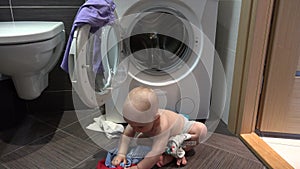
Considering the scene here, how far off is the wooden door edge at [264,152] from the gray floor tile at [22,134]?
98cm

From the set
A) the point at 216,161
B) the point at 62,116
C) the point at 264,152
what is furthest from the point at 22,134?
the point at 264,152

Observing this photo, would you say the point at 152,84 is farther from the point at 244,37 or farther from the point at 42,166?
the point at 42,166

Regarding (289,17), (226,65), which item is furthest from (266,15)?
(226,65)

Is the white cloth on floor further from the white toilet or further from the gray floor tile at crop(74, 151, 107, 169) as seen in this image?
the white toilet

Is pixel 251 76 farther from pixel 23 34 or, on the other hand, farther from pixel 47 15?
pixel 47 15

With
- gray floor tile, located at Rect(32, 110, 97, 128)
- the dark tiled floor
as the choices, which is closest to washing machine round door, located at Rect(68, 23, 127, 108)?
the dark tiled floor

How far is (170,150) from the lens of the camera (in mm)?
1012

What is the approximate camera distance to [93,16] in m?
0.86

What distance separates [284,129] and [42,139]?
1.21 metres

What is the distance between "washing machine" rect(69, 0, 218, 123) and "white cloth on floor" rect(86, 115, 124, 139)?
4cm

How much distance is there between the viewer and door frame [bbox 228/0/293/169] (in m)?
1.09

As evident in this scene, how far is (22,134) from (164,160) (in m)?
0.75

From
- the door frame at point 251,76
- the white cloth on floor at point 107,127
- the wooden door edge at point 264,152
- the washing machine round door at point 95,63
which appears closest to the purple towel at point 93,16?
the washing machine round door at point 95,63

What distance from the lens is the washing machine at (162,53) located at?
115 centimetres
